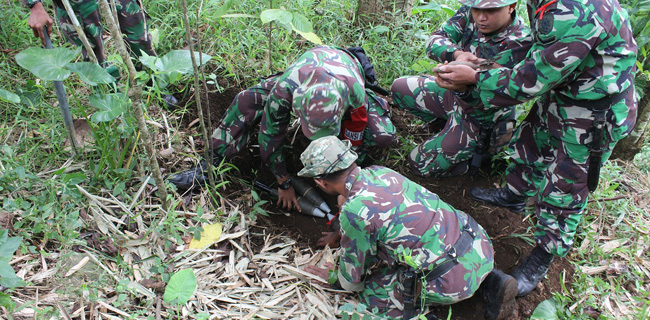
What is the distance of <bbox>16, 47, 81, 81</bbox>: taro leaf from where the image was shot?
2.38 m

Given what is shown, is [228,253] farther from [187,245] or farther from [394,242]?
[394,242]

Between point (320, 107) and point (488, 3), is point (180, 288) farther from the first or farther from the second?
point (488, 3)

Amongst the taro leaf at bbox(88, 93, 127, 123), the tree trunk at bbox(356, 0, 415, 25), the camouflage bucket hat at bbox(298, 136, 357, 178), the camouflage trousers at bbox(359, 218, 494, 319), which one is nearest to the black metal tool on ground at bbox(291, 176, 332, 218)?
the camouflage trousers at bbox(359, 218, 494, 319)

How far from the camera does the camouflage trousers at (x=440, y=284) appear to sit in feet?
8.63

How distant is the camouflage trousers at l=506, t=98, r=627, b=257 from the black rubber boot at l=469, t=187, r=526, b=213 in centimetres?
31

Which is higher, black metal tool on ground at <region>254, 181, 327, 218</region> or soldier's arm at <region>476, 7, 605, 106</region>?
soldier's arm at <region>476, 7, 605, 106</region>

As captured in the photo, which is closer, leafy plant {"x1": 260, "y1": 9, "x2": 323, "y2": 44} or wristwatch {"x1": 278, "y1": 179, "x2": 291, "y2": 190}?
leafy plant {"x1": 260, "y1": 9, "x2": 323, "y2": 44}

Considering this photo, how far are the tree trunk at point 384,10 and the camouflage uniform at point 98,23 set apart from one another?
2321 millimetres

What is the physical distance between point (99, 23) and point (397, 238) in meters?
3.07

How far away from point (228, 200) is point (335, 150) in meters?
1.31

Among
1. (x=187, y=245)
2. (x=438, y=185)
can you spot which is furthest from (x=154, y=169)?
(x=438, y=185)

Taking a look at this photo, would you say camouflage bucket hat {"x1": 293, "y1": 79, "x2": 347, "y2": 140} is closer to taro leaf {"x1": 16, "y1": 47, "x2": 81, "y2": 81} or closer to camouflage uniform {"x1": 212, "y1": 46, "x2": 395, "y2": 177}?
camouflage uniform {"x1": 212, "y1": 46, "x2": 395, "y2": 177}

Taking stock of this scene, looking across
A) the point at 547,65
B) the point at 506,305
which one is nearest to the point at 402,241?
the point at 506,305

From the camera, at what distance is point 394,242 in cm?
256
